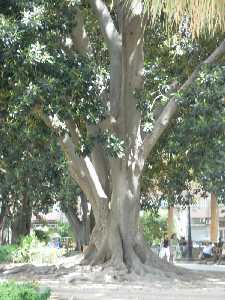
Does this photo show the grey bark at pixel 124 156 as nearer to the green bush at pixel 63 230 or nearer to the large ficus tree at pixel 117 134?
the large ficus tree at pixel 117 134

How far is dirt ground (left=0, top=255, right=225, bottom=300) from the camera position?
42.9 ft

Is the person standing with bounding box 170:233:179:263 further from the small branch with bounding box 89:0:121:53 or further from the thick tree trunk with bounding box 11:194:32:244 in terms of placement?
the small branch with bounding box 89:0:121:53

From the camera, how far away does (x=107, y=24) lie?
56.5ft

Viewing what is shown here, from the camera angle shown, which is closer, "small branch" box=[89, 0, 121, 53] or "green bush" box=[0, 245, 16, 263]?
"small branch" box=[89, 0, 121, 53]

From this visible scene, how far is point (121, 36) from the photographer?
693 inches

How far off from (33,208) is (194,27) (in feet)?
89.0

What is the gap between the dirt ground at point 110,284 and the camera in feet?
42.9

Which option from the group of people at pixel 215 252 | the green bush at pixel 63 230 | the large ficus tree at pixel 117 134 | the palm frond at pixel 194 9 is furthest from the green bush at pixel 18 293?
the green bush at pixel 63 230

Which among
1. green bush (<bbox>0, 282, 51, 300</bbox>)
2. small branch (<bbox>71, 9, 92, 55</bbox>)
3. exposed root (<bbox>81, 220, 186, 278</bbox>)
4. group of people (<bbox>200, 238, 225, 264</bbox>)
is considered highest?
small branch (<bbox>71, 9, 92, 55</bbox>)

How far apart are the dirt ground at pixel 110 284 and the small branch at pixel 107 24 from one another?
244 inches

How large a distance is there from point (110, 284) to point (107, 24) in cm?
697

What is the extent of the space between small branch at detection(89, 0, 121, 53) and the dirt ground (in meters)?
6.21

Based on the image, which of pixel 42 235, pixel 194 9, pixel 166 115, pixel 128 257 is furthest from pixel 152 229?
pixel 194 9

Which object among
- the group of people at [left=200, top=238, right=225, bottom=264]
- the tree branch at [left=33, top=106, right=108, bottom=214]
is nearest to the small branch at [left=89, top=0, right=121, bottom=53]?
the tree branch at [left=33, top=106, right=108, bottom=214]
